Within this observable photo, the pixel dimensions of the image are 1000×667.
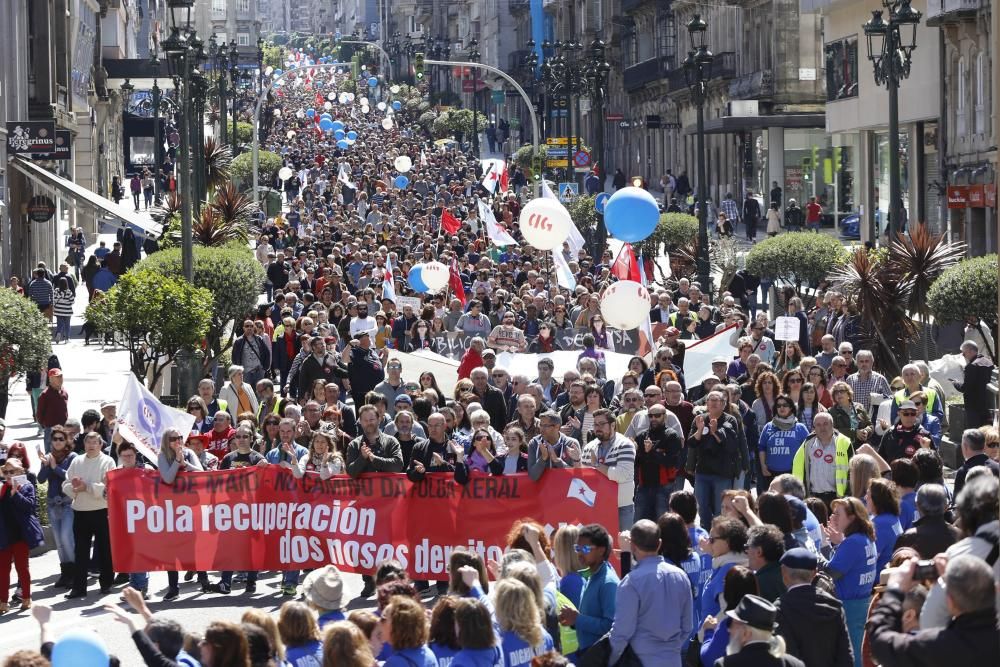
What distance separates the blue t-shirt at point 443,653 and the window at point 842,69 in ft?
132

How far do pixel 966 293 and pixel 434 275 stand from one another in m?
9.07

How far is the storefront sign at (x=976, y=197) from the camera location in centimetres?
3628

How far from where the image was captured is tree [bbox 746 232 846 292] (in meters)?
27.4

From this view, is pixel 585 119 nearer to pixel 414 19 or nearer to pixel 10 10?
pixel 10 10

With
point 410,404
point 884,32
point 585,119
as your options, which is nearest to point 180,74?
point 884,32

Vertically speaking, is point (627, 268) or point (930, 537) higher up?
point (627, 268)

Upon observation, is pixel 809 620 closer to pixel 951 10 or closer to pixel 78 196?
pixel 951 10

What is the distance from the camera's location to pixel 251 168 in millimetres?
63719

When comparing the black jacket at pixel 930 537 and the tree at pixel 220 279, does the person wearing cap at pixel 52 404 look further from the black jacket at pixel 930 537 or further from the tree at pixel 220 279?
the black jacket at pixel 930 537

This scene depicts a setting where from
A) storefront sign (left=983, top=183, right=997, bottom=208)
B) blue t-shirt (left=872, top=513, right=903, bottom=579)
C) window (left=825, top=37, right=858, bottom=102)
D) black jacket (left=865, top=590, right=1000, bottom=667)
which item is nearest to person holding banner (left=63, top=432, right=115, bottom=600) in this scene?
blue t-shirt (left=872, top=513, right=903, bottom=579)

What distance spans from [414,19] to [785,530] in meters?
180

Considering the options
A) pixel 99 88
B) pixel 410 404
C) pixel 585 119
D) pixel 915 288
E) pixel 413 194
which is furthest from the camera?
pixel 585 119

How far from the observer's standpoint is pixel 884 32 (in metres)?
25.5

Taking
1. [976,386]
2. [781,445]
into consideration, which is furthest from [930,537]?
[976,386]
